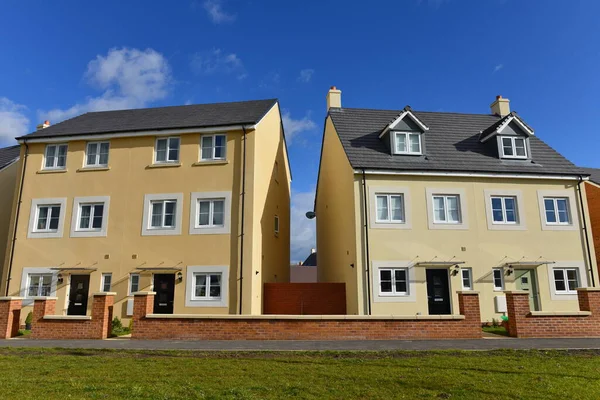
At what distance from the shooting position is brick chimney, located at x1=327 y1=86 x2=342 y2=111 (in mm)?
22719

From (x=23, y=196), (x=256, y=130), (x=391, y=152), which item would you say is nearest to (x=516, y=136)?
(x=391, y=152)

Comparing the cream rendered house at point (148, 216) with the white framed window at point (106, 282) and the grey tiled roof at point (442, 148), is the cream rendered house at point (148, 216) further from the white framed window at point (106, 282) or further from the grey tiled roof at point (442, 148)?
the grey tiled roof at point (442, 148)

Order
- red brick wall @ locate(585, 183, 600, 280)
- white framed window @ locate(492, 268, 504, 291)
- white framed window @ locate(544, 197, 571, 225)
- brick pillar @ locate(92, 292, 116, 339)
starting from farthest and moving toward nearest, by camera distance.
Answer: red brick wall @ locate(585, 183, 600, 280), white framed window @ locate(544, 197, 571, 225), white framed window @ locate(492, 268, 504, 291), brick pillar @ locate(92, 292, 116, 339)

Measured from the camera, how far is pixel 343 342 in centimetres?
1189

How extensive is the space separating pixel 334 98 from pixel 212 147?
7814 millimetres

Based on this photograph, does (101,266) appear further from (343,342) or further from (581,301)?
(581,301)

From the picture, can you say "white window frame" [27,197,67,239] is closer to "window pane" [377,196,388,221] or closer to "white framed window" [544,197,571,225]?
"window pane" [377,196,388,221]

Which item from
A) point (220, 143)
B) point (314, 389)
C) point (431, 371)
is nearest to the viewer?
point (314, 389)

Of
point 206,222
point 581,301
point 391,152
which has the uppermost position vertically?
point 391,152

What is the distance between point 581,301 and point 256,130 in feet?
44.7

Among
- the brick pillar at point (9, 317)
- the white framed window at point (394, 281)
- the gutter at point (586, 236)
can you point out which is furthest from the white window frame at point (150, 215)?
the gutter at point (586, 236)

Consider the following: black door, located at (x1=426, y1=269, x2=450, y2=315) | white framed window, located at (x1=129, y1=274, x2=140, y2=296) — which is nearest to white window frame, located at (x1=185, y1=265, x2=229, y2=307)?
white framed window, located at (x1=129, y1=274, x2=140, y2=296)

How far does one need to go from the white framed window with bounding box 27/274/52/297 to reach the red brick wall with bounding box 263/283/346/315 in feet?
30.9

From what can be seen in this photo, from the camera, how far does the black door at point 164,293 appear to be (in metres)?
17.2
